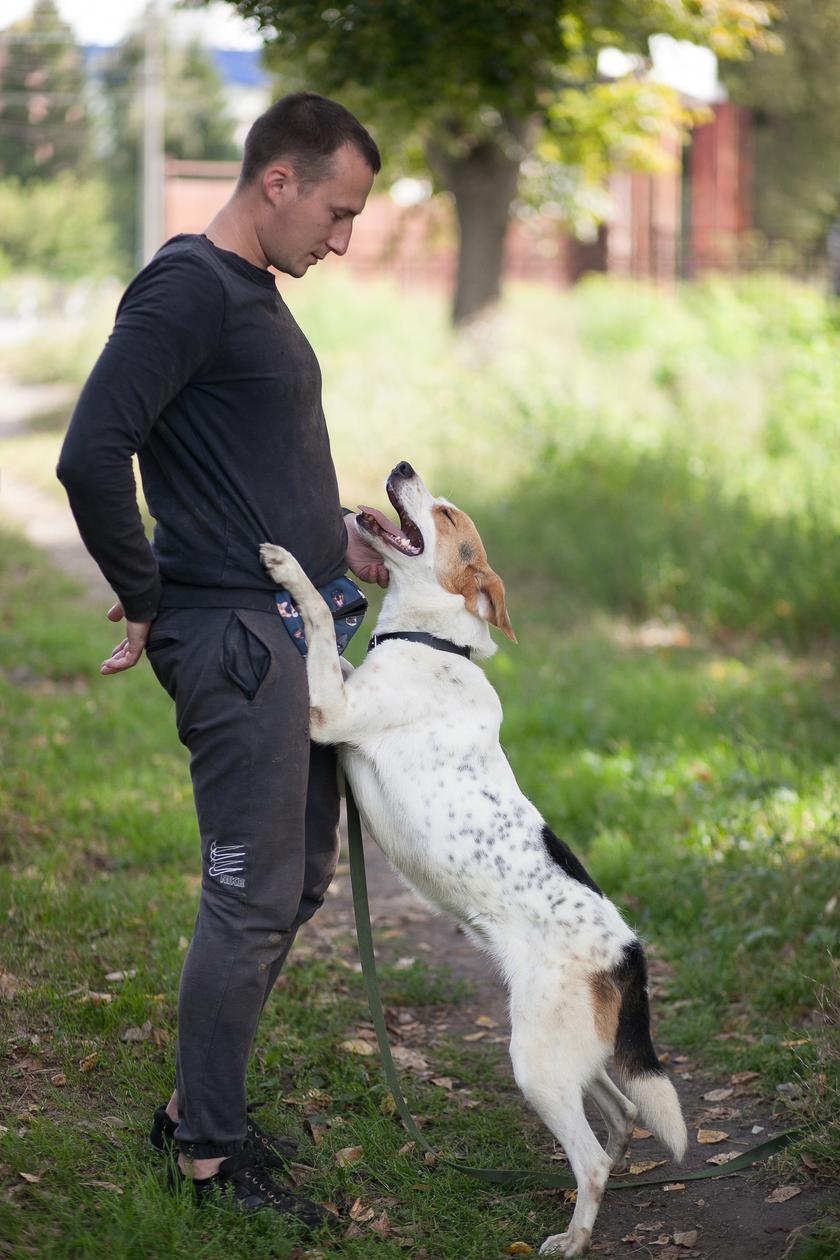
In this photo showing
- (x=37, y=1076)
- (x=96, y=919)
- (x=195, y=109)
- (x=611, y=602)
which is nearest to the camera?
(x=37, y=1076)

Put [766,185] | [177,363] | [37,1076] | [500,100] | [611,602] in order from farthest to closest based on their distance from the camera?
[766,185], [611,602], [500,100], [37,1076], [177,363]

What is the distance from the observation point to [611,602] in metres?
10.2

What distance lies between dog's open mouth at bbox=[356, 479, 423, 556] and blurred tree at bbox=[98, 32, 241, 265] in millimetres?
38844

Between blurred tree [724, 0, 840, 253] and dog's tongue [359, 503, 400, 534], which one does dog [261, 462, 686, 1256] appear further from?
blurred tree [724, 0, 840, 253]

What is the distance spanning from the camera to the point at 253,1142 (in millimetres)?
3525

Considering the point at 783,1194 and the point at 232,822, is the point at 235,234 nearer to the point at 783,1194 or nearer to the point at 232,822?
the point at 232,822

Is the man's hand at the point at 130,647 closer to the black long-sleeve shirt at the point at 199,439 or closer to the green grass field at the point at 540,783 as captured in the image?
the black long-sleeve shirt at the point at 199,439

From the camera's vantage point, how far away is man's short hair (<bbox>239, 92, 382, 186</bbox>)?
2.96 metres

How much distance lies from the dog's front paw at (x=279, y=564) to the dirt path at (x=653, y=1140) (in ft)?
5.84

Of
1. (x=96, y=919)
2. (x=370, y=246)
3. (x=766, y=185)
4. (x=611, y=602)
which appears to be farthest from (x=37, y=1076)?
(x=766, y=185)

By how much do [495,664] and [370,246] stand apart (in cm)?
2226

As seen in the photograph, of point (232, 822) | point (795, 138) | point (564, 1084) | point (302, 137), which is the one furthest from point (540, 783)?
point (795, 138)

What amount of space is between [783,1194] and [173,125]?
4496 centimetres

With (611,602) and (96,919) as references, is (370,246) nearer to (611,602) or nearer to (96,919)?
(611,602)
